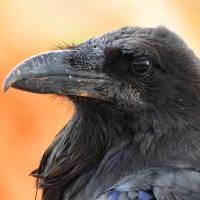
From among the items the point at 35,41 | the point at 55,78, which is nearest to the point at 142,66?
the point at 55,78

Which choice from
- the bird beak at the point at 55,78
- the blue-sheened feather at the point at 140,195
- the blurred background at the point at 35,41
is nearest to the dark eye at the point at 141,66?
the bird beak at the point at 55,78

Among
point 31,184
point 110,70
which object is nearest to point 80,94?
point 110,70

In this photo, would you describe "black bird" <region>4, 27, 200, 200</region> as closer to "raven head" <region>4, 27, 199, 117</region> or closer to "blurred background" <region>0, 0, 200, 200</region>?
"raven head" <region>4, 27, 199, 117</region>

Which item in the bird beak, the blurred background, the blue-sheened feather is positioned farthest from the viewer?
the blurred background

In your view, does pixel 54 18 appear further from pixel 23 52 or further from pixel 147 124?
pixel 147 124

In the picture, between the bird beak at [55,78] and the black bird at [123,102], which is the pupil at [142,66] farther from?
the bird beak at [55,78]

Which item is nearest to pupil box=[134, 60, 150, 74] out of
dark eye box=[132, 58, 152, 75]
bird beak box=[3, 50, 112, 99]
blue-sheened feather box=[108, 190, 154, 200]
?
dark eye box=[132, 58, 152, 75]

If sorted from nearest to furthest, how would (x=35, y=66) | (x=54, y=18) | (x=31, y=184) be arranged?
(x=35, y=66)
(x=31, y=184)
(x=54, y=18)

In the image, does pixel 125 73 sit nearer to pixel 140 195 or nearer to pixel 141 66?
pixel 141 66
